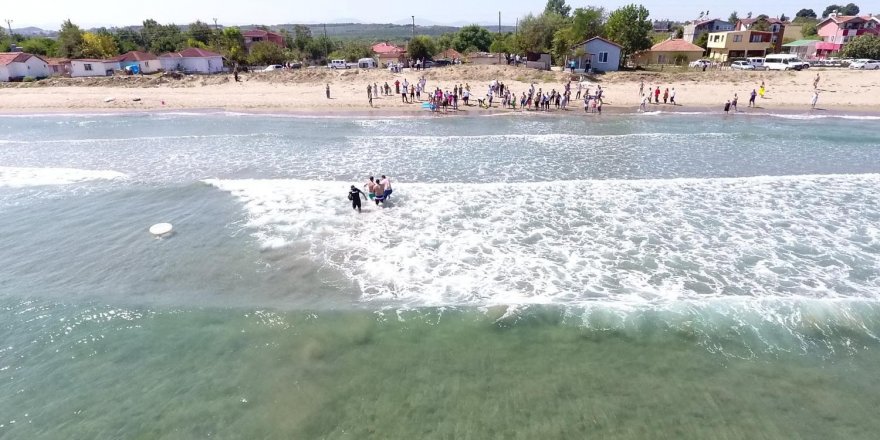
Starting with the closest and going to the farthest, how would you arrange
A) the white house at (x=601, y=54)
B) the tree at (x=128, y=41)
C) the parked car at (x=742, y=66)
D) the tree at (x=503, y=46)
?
1. the white house at (x=601, y=54)
2. the parked car at (x=742, y=66)
3. the tree at (x=503, y=46)
4. the tree at (x=128, y=41)

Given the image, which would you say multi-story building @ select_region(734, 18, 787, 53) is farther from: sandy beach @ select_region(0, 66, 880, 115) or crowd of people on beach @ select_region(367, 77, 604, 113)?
crowd of people on beach @ select_region(367, 77, 604, 113)

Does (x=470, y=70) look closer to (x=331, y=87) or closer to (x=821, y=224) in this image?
(x=331, y=87)

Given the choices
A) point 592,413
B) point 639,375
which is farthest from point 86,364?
point 639,375

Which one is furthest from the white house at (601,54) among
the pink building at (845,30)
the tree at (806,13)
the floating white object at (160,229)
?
the tree at (806,13)

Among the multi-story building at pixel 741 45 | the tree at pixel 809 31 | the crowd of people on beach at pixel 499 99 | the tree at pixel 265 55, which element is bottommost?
the crowd of people on beach at pixel 499 99

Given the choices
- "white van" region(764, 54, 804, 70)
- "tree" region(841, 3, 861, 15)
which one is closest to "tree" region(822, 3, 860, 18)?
"tree" region(841, 3, 861, 15)

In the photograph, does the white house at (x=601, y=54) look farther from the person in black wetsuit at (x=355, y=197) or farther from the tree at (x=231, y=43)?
the tree at (x=231, y=43)
